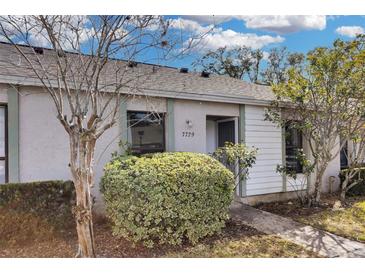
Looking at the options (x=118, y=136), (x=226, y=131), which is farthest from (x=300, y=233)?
(x=118, y=136)

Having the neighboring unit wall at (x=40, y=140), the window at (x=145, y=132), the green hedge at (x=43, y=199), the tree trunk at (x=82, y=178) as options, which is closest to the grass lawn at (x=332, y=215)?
the window at (x=145, y=132)

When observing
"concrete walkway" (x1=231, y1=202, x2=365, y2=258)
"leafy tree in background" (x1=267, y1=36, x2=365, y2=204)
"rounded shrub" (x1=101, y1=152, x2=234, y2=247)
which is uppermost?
"leafy tree in background" (x1=267, y1=36, x2=365, y2=204)

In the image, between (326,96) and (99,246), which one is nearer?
(99,246)

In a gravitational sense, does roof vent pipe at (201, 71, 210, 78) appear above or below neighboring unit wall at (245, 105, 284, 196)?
above

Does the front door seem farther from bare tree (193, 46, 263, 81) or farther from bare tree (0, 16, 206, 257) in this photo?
bare tree (0, 16, 206, 257)

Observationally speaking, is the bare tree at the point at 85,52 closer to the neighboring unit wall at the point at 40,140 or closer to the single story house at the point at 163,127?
the neighboring unit wall at the point at 40,140

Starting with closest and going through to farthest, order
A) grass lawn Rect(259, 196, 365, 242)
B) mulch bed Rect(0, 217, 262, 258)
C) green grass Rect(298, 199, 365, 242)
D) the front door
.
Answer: mulch bed Rect(0, 217, 262, 258) → green grass Rect(298, 199, 365, 242) → grass lawn Rect(259, 196, 365, 242) → the front door

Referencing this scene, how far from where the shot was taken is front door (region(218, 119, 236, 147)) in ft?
28.3

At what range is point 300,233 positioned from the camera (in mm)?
6211

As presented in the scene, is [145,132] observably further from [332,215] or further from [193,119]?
[332,215]

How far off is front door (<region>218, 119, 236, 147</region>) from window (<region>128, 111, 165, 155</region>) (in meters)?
2.27

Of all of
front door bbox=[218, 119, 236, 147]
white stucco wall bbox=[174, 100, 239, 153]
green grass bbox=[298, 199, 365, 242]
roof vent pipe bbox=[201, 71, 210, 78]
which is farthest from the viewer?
roof vent pipe bbox=[201, 71, 210, 78]

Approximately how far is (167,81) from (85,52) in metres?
2.90

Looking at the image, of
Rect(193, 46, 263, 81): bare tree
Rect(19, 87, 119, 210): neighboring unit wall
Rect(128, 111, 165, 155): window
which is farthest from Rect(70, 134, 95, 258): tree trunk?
Rect(193, 46, 263, 81): bare tree
